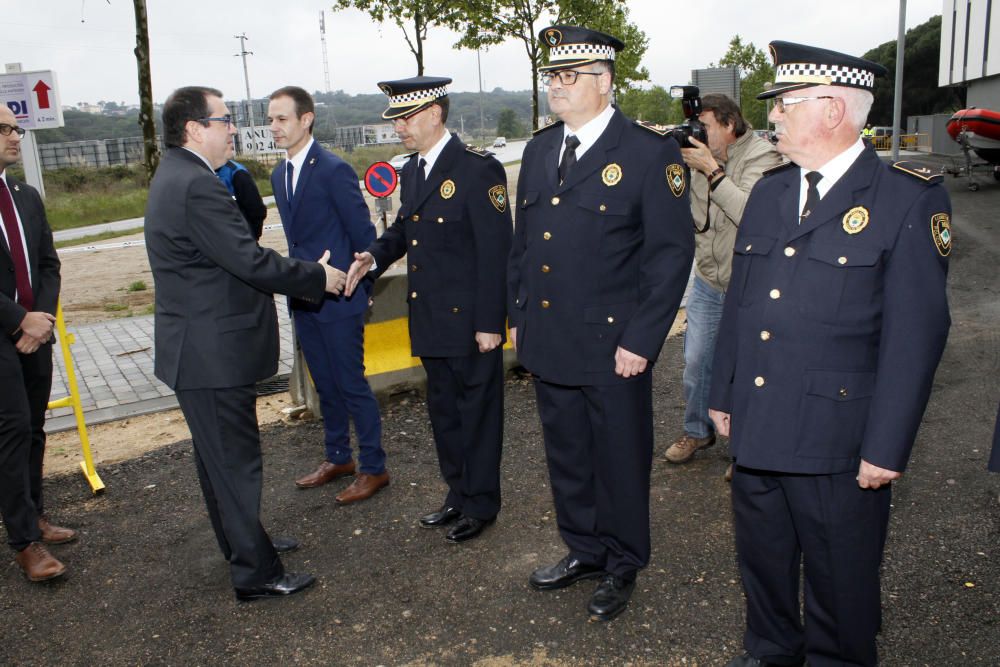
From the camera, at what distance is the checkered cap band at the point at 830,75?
2.51 metres

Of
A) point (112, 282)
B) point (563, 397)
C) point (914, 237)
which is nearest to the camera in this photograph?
point (914, 237)

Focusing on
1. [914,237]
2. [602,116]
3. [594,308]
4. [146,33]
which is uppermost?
[146,33]

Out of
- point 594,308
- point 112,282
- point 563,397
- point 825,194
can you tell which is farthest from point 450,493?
point 112,282

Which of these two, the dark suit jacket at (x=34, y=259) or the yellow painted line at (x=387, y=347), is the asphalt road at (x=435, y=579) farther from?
the dark suit jacket at (x=34, y=259)

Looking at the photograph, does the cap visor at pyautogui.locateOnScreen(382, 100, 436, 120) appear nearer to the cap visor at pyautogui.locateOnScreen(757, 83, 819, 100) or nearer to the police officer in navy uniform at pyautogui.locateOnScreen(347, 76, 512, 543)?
the police officer in navy uniform at pyautogui.locateOnScreen(347, 76, 512, 543)

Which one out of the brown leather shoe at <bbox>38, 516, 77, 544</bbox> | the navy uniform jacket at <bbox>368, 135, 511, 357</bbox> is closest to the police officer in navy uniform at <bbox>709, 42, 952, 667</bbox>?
the navy uniform jacket at <bbox>368, 135, 511, 357</bbox>

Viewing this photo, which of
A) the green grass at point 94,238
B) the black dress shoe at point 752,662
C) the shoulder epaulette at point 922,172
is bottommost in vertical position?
the black dress shoe at point 752,662

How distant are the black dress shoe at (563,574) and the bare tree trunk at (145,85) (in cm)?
1207

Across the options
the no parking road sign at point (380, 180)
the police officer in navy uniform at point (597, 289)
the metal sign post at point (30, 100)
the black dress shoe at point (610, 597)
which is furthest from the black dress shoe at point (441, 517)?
the metal sign post at point (30, 100)

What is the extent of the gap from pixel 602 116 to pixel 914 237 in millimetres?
1422

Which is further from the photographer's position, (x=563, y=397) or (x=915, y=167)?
(x=563, y=397)

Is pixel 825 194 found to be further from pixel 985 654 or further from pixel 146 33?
pixel 146 33

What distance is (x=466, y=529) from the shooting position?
425 cm

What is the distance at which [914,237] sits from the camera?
2420 millimetres
